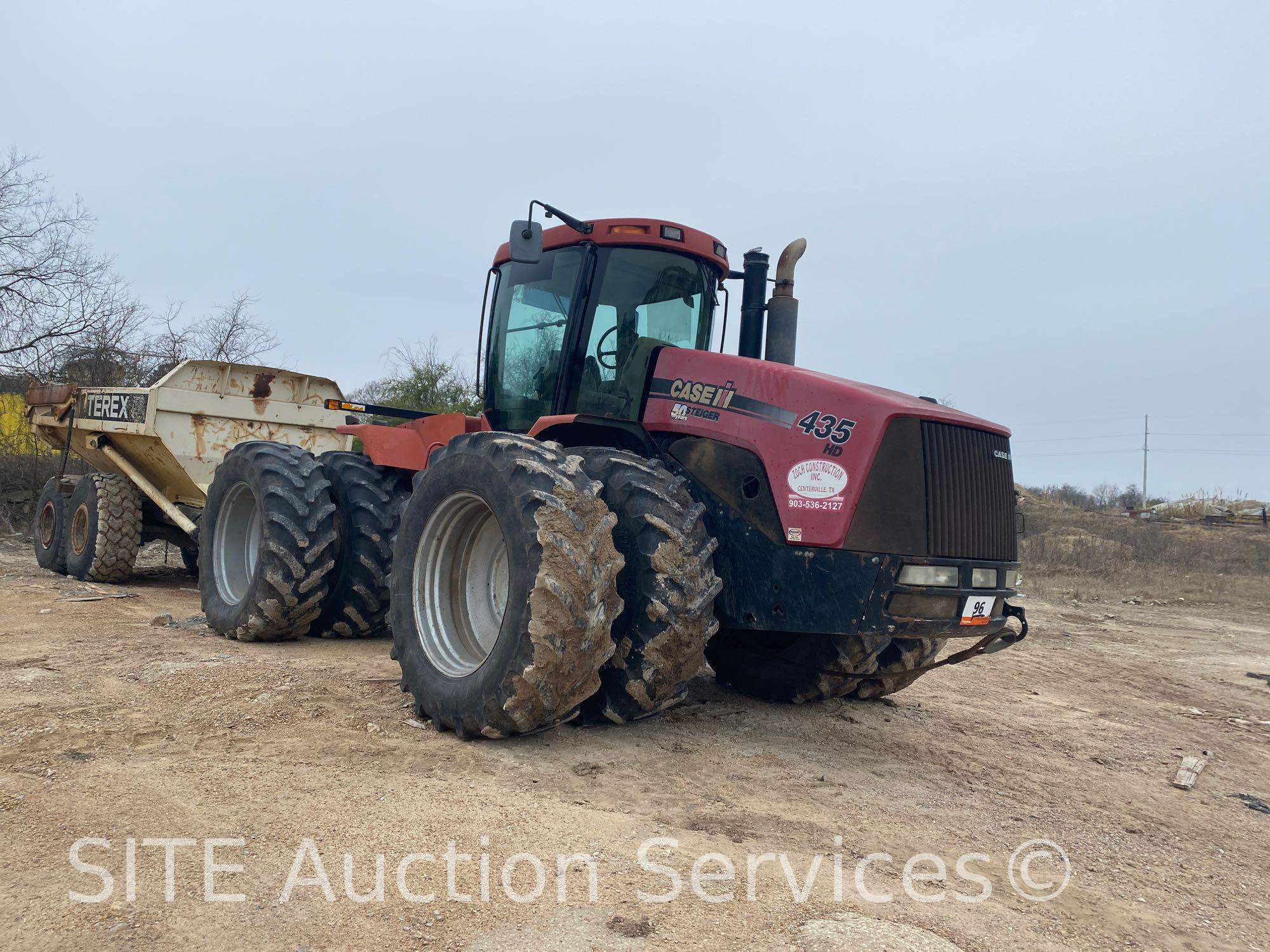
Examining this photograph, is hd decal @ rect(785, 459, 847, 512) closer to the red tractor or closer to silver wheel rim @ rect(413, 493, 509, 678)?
the red tractor

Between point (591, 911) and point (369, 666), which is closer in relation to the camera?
point (591, 911)

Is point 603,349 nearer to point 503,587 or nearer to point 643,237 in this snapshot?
point 643,237

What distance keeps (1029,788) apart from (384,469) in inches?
189

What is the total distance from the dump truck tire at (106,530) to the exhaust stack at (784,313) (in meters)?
7.44

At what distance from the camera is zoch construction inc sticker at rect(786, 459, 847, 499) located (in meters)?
4.20

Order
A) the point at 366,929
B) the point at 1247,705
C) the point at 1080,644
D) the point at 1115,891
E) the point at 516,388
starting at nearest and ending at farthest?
the point at 366,929, the point at 1115,891, the point at 516,388, the point at 1247,705, the point at 1080,644

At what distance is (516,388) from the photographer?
233 inches

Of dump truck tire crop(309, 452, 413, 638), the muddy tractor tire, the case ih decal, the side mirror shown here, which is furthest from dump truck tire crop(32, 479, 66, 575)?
the muddy tractor tire

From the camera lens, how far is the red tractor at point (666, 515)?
13.5ft

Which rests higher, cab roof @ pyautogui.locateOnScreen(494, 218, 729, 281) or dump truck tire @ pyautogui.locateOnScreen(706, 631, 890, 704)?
cab roof @ pyautogui.locateOnScreen(494, 218, 729, 281)

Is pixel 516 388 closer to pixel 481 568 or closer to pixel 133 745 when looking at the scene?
pixel 481 568

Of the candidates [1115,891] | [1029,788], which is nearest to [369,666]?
[1029,788]

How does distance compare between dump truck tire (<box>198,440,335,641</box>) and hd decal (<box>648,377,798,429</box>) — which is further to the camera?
dump truck tire (<box>198,440,335,641</box>)

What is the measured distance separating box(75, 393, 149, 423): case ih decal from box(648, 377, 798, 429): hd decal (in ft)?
21.1
